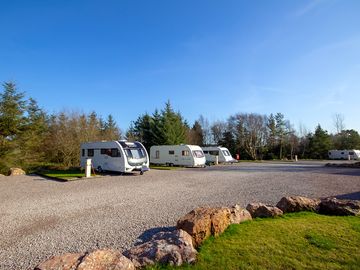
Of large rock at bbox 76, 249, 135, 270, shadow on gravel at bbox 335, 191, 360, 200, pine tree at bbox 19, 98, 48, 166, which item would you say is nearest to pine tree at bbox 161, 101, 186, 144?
pine tree at bbox 19, 98, 48, 166

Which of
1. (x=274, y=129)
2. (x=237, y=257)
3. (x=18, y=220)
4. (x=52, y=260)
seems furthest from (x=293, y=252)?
(x=274, y=129)

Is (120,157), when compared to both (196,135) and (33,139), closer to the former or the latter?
(33,139)

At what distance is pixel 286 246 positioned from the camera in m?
Answer: 3.77

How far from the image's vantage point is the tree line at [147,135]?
22375mm

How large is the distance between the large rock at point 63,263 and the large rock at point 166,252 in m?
0.73

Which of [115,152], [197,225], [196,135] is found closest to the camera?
[197,225]

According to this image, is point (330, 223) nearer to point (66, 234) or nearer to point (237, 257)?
point (237, 257)

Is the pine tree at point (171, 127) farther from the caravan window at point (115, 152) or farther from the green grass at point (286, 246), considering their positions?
the green grass at point (286, 246)

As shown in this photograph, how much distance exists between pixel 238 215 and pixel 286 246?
1339 millimetres

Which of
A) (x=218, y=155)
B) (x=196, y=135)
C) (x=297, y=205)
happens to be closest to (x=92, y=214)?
(x=297, y=205)

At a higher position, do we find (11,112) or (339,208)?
(11,112)

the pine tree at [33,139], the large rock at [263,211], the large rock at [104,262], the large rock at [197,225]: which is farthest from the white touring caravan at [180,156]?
the large rock at [104,262]

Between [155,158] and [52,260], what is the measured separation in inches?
949

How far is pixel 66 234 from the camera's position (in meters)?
5.03
